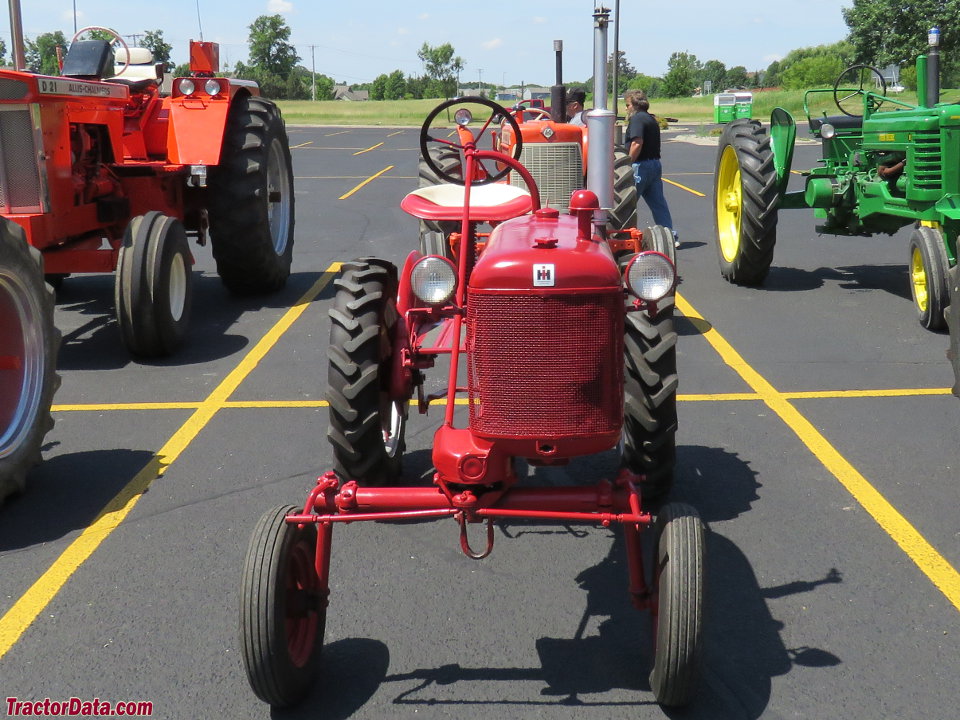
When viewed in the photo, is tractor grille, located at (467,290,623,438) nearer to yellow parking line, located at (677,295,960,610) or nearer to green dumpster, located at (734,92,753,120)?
yellow parking line, located at (677,295,960,610)

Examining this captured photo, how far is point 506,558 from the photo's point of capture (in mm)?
4258

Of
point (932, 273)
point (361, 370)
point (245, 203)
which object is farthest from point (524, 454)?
point (245, 203)

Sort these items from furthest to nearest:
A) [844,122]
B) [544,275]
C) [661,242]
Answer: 1. [844,122]
2. [661,242]
3. [544,275]

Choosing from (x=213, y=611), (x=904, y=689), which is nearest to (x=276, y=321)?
(x=213, y=611)

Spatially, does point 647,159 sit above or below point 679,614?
above

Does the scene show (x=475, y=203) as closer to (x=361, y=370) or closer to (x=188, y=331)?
(x=361, y=370)

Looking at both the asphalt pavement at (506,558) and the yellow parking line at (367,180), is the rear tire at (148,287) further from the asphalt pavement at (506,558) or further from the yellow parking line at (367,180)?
the yellow parking line at (367,180)

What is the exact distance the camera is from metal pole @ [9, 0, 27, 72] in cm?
766

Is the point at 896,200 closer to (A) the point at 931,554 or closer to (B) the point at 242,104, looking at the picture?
(A) the point at 931,554

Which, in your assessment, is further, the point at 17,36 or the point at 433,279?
the point at 17,36

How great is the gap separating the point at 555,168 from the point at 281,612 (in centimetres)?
574

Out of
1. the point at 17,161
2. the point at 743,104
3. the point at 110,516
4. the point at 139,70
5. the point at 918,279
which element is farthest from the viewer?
the point at 743,104

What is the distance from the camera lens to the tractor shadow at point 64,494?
458 cm

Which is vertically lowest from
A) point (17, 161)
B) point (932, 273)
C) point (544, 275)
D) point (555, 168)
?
point (932, 273)
